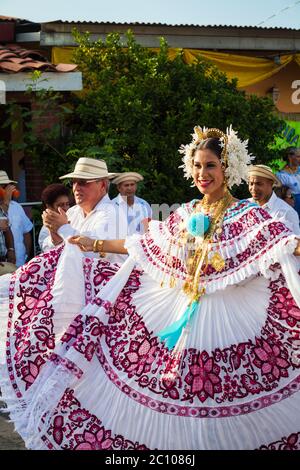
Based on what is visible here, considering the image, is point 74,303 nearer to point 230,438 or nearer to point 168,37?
point 230,438

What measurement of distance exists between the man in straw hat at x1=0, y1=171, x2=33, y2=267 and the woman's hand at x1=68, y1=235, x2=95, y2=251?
4.63 m

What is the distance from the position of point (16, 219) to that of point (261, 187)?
2.95 metres

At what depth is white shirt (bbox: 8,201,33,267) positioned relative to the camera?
32.8 ft

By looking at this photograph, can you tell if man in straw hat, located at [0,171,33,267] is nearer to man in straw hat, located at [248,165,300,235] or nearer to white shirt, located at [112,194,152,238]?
white shirt, located at [112,194,152,238]

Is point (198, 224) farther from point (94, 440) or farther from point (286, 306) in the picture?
point (94, 440)

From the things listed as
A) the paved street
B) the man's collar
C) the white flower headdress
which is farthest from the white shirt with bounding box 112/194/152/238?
the white flower headdress

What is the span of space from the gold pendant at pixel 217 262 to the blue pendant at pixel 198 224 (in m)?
0.17

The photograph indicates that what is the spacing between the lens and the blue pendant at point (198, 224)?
494 cm

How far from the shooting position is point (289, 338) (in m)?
4.70

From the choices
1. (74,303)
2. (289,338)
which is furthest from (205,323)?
(74,303)

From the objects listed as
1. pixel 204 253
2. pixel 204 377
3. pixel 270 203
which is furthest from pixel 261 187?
pixel 204 377

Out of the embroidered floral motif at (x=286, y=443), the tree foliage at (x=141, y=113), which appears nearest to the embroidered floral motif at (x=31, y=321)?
the embroidered floral motif at (x=286, y=443)

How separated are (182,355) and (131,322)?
16.0 inches

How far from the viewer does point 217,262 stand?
15.9ft
